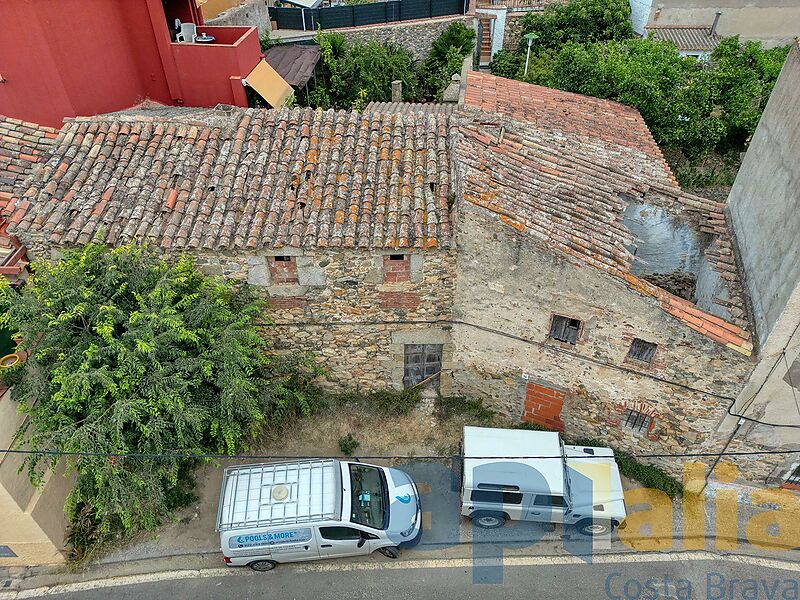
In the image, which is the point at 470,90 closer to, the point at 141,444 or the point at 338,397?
the point at 338,397

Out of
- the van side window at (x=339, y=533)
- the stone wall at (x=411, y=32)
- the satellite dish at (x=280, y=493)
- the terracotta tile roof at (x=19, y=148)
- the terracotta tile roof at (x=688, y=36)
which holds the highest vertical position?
the terracotta tile roof at (x=19, y=148)

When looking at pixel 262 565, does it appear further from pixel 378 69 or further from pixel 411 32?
pixel 411 32

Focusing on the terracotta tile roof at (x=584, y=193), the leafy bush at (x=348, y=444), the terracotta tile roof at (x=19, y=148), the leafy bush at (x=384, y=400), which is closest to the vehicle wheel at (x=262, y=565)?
the leafy bush at (x=348, y=444)

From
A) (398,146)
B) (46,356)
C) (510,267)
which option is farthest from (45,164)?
(510,267)

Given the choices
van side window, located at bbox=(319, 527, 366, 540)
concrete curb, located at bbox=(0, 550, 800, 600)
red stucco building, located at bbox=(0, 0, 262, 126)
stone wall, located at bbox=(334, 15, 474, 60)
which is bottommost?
concrete curb, located at bbox=(0, 550, 800, 600)

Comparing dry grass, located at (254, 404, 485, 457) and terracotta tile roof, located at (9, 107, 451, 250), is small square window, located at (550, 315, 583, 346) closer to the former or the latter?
terracotta tile roof, located at (9, 107, 451, 250)

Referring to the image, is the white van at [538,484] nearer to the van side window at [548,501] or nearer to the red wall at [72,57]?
the van side window at [548,501]


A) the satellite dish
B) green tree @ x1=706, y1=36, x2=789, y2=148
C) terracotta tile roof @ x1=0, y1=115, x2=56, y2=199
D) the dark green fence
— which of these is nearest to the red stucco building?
terracotta tile roof @ x1=0, y1=115, x2=56, y2=199
